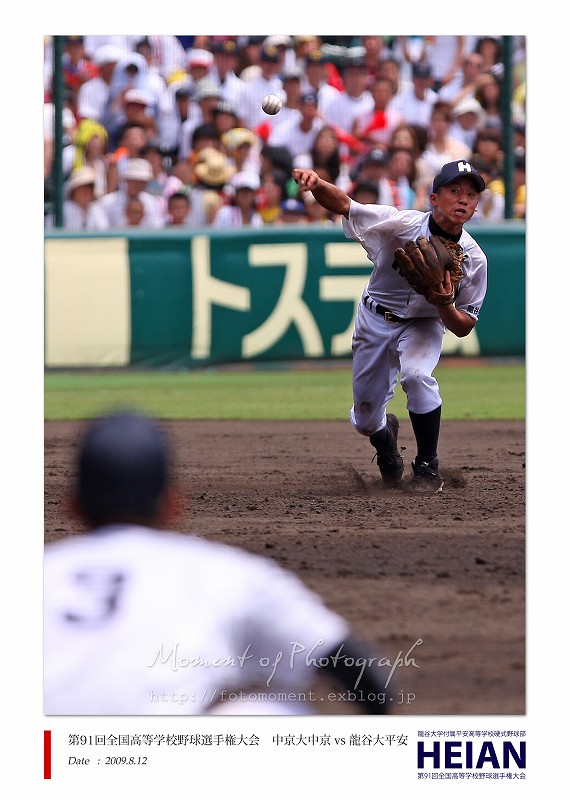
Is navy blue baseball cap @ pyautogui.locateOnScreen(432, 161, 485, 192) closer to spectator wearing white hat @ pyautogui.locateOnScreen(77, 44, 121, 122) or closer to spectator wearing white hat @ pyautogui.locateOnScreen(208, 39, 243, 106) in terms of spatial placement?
spectator wearing white hat @ pyautogui.locateOnScreen(208, 39, 243, 106)

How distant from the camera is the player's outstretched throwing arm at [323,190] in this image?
197 inches

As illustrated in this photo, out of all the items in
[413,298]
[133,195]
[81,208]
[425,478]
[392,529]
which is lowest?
[392,529]

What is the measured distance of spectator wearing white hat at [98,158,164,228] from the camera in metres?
10.5

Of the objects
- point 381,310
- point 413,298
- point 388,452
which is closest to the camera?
point 413,298

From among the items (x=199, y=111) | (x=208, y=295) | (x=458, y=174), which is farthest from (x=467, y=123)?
(x=458, y=174)

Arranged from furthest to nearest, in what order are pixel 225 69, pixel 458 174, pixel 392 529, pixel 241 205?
pixel 225 69, pixel 241 205, pixel 458 174, pixel 392 529

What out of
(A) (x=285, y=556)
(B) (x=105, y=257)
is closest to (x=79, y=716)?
(A) (x=285, y=556)

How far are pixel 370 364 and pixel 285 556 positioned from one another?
5.01ft

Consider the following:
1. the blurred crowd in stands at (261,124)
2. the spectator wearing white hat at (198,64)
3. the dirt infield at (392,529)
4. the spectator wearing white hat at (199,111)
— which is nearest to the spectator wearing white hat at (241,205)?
the blurred crowd in stands at (261,124)

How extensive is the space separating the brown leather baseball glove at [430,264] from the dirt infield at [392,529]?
1.03 meters

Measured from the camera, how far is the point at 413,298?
5.70 metres

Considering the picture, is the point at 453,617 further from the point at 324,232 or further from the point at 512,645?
the point at 324,232

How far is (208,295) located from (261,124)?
1.73 metres
